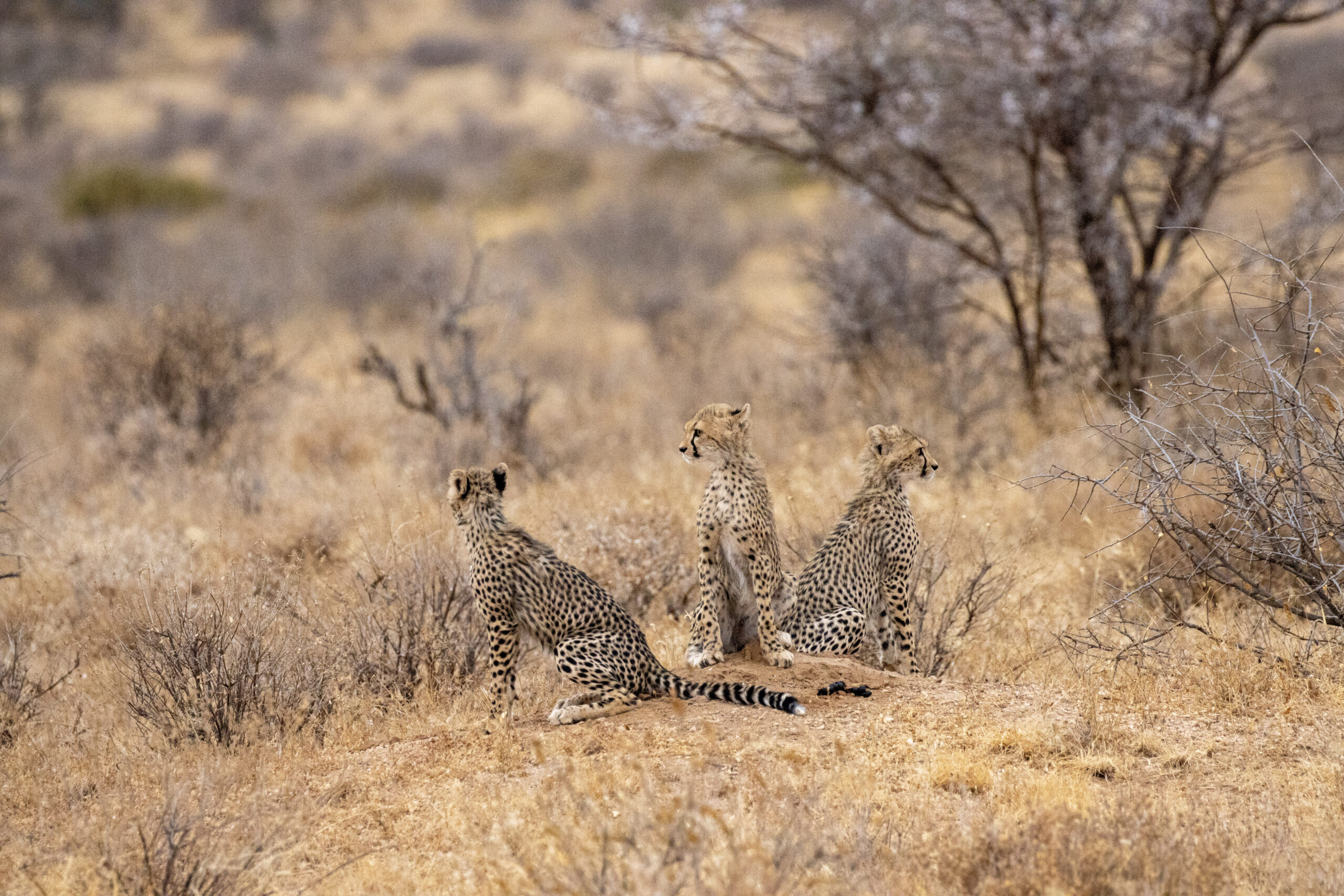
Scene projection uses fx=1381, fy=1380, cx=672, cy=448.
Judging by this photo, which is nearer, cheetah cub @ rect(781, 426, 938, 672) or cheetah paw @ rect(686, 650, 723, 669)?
cheetah paw @ rect(686, 650, 723, 669)

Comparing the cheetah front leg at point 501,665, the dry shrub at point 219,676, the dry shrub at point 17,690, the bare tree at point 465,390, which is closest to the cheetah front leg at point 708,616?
the cheetah front leg at point 501,665

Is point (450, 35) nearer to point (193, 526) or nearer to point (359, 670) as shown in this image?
point (193, 526)

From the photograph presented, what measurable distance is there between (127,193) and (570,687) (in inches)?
909

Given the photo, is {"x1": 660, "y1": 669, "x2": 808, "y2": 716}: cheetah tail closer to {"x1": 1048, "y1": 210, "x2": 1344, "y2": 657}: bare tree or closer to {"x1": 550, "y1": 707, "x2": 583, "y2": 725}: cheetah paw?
{"x1": 550, "y1": 707, "x2": 583, "y2": 725}: cheetah paw

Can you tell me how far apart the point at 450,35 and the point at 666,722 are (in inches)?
1590

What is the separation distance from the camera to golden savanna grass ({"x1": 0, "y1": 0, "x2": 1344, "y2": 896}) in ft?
12.4

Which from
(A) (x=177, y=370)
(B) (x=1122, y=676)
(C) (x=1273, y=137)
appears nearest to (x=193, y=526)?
(A) (x=177, y=370)

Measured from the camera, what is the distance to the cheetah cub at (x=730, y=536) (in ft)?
Answer: 16.9

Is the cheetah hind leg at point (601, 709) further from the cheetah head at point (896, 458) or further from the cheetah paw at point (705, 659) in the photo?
the cheetah head at point (896, 458)

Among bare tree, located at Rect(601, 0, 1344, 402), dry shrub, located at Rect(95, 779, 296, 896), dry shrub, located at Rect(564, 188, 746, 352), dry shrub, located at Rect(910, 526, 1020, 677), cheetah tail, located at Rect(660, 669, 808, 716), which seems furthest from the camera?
dry shrub, located at Rect(564, 188, 746, 352)

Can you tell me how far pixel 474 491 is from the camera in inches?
203

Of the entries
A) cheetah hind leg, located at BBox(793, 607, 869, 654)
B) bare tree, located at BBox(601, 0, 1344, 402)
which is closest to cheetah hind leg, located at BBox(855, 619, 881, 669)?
cheetah hind leg, located at BBox(793, 607, 869, 654)

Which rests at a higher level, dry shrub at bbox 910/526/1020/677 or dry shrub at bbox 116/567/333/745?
dry shrub at bbox 910/526/1020/677

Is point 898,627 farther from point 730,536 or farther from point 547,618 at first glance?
point 547,618
